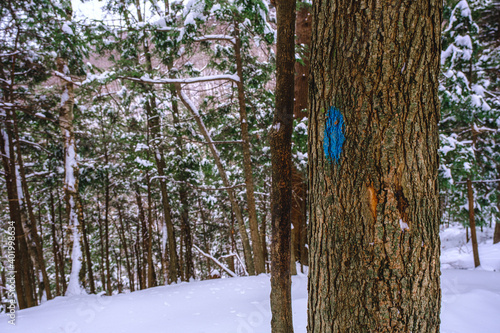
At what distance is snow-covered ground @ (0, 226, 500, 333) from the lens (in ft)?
10.8

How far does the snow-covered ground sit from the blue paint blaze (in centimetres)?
264

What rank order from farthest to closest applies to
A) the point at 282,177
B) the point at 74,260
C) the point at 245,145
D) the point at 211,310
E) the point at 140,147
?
the point at 140,147 < the point at 74,260 < the point at 245,145 < the point at 211,310 < the point at 282,177

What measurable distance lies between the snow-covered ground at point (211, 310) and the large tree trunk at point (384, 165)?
Result: 2.21 meters

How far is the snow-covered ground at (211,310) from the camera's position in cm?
329

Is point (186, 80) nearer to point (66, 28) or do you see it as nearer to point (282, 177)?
point (66, 28)

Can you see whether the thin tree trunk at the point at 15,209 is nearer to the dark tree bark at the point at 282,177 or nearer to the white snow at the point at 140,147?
the white snow at the point at 140,147

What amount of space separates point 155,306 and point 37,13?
26.0 feet

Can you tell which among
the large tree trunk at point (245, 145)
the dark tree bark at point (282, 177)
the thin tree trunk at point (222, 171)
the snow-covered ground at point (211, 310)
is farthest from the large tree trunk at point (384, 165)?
the large tree trunk at point (245, 145)

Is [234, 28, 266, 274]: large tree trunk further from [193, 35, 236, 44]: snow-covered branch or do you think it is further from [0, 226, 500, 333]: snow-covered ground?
[0, 226, 500, 333]: snow-covered ground

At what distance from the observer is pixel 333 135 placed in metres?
1.31

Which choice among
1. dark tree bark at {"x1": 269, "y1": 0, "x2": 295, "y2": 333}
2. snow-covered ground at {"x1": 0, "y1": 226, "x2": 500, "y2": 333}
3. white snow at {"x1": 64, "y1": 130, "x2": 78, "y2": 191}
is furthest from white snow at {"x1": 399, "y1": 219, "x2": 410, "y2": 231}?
white snow at {"x1": 64, "y1": 130, "x2": 78, "y2": 191}

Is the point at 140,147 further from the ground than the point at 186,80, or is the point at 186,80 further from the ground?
the point at 186,80

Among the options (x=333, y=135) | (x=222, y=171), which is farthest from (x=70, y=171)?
(x=333, y=135)

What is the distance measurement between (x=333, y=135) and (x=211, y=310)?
4.12 m
